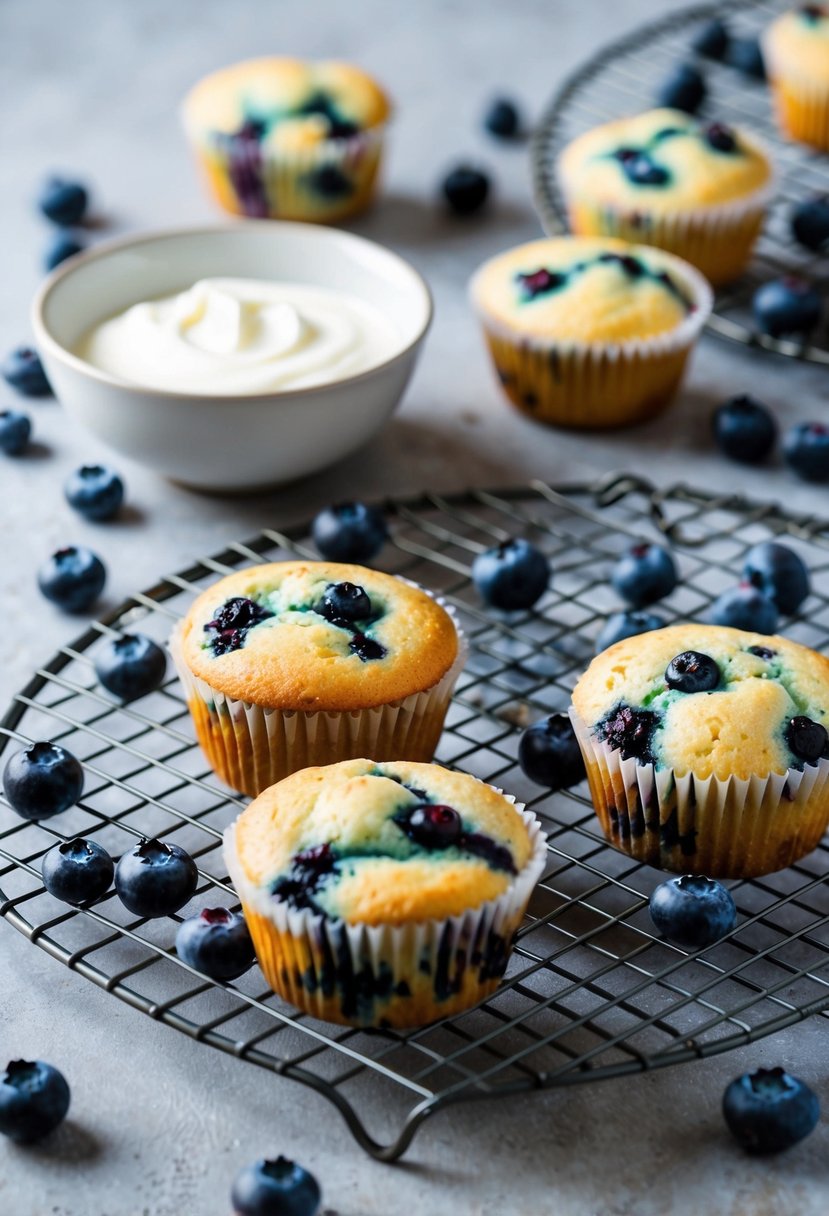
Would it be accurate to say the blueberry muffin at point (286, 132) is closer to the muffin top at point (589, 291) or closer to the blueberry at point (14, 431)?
the muffin top at point (589, 291)

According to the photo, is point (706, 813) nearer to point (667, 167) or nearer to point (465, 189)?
point (667, 167)

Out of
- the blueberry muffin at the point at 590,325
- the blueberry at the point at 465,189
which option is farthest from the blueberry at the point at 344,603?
the blueberry at the point at 465,189

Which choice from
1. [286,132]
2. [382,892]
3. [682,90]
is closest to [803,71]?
[682,90]

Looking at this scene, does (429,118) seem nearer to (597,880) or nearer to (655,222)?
(655,222)

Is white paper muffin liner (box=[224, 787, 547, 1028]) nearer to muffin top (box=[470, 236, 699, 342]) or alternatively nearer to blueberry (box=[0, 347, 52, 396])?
muffin top (box=[470, 236, 699, 342])

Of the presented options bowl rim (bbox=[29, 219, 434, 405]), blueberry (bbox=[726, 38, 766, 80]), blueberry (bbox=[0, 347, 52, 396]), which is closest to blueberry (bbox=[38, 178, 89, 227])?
blueberry (bbox=[0, 347, 52, 396])

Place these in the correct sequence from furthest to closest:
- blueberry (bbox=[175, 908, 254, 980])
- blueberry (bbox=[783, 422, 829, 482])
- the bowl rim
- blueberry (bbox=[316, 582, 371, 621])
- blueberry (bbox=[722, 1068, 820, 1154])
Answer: blueberry (bbox=[783, 422, 829, 482])
the bowl rim
blueberry (bbox=[316, 582, 371, 621])
blueberry (bbox=[175, 908, 254, 980])
blueberry (bbox=[722, 1068, 820, 1154])
